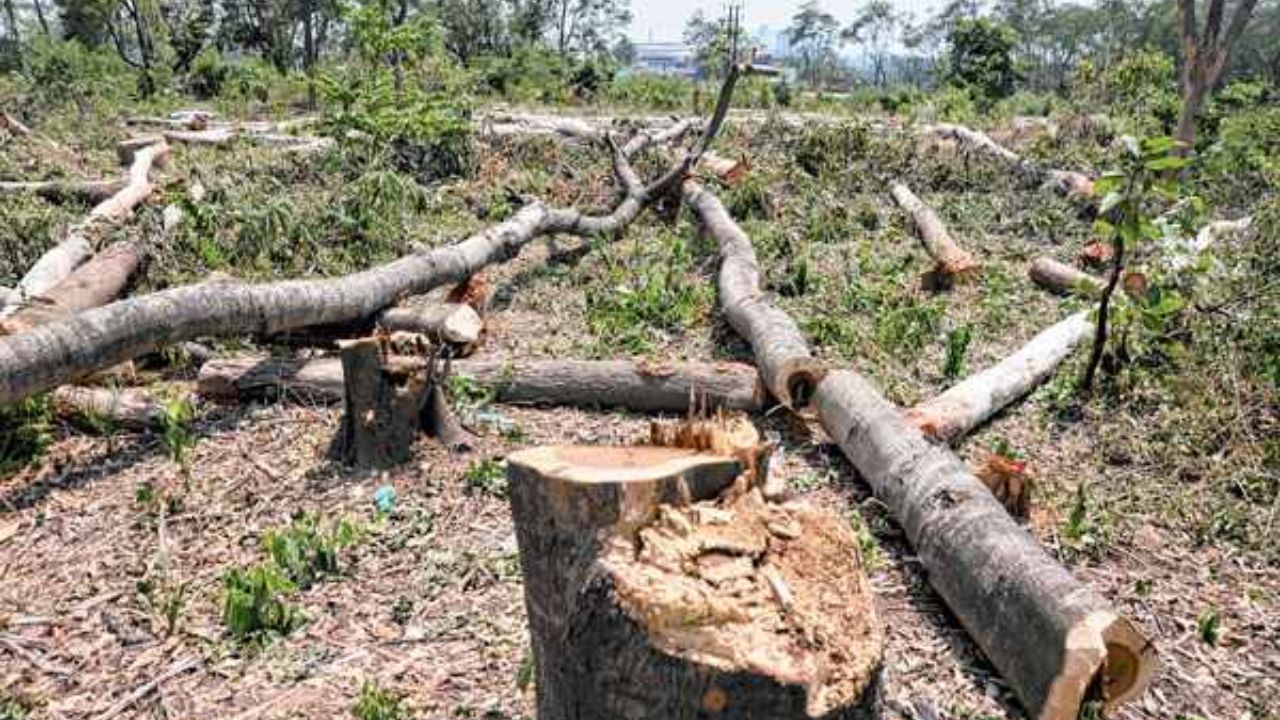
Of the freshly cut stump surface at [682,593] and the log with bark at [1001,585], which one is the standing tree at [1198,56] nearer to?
the log with bark at [1001,585]

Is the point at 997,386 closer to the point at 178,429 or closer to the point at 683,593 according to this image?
the point at 683,593

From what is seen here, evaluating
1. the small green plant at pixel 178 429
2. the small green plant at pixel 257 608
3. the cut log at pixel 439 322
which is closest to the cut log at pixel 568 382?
the small green plant at pixel 178 429

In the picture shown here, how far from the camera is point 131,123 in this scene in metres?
14.7

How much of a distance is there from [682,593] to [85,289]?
5053mm

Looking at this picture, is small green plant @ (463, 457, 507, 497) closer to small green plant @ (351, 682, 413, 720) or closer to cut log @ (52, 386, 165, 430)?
small green plant @ (351, 682, 413, 720)

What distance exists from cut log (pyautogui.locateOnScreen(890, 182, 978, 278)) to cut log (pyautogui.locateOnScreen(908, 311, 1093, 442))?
1.36 m

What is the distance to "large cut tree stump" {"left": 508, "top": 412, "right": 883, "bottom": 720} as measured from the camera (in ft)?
4.91

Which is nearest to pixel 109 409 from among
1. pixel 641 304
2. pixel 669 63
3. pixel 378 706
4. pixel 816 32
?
A: pixel 378 706

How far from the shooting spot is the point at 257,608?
276 cm

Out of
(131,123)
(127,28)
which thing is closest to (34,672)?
(131,123)

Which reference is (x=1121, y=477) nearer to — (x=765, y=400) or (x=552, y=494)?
(x=765, y=400)

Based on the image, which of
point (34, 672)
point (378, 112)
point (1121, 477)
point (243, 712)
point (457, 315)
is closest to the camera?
point (243, 712)

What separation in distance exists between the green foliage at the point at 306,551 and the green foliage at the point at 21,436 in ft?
4.53

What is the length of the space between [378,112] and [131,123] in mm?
7963
